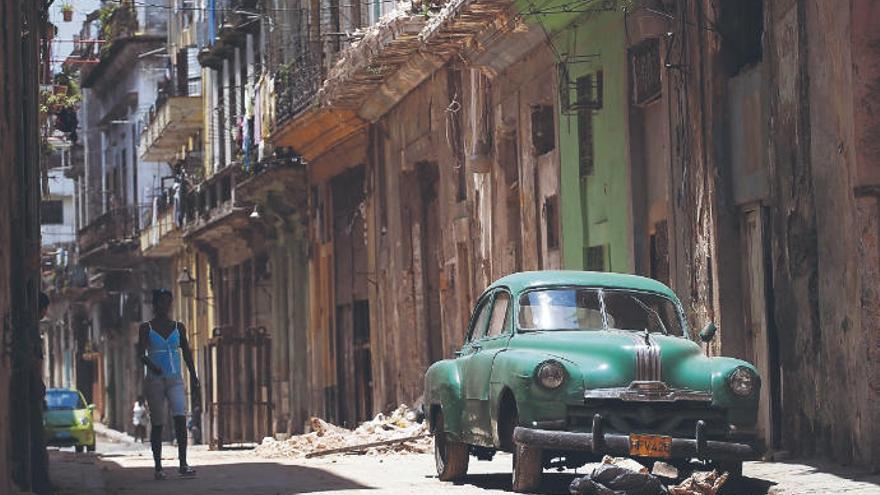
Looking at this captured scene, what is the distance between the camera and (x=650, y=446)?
14.5m

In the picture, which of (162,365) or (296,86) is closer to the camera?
(162,365)

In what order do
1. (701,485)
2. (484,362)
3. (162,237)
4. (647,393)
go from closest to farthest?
(701,485) → (647,393) → (484,362) → (162,237)

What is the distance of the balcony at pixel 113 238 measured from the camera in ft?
202

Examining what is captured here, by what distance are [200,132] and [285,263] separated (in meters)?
10.9

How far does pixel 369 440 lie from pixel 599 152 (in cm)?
502

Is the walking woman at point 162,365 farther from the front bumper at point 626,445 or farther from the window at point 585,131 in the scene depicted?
the window at point 585,131

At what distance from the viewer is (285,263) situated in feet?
141

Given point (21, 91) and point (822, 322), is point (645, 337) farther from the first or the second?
point (21, 91)

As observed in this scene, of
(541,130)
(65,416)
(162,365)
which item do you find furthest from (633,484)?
(65,416)

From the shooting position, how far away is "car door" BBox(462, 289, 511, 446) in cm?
1600

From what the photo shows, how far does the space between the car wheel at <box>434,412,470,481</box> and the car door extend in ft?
2.07

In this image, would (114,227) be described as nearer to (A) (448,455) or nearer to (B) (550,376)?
(A) (448,455)

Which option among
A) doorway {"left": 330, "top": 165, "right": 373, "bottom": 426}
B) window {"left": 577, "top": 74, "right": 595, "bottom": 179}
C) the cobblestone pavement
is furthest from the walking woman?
doorway {"left": 330, "top": 165, "right": 373, "bottom": 426}

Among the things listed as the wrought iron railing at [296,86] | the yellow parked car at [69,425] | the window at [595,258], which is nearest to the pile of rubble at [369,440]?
the window at [595,258]
